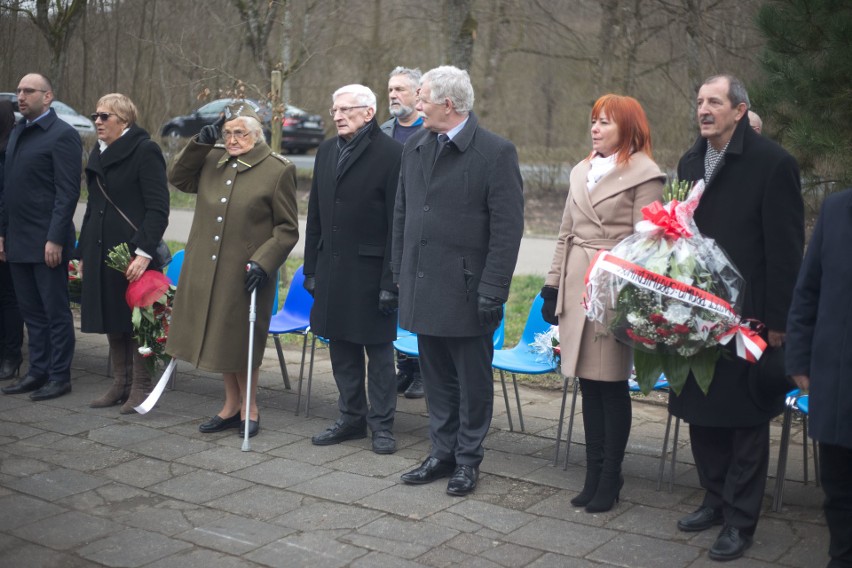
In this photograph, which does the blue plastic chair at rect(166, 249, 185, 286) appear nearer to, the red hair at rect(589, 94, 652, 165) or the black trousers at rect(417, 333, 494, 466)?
the black trousers at rect(417, 333, 494, 466)

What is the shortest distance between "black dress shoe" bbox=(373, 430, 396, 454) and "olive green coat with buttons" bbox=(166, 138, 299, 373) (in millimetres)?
857

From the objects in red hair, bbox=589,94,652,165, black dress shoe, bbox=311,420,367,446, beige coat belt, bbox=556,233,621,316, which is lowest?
black dress shoe, bbox=311,420,367,446

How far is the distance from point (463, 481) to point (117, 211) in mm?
2920

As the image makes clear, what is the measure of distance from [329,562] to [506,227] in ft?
5.75

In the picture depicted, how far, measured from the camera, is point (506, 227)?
4809mm

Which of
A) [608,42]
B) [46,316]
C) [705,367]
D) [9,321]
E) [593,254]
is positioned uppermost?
[608,42]

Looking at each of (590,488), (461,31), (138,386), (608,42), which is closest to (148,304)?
(138,386)

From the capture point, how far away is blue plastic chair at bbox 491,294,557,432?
5.67m

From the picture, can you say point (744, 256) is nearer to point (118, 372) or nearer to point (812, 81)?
point (812, 81)

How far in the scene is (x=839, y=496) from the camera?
12.4 feet

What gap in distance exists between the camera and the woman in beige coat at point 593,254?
14.9ft

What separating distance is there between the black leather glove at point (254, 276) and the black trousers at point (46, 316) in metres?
1.77

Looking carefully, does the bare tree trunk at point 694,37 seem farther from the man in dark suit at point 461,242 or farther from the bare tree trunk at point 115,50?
the bare tree trunk at point 115,50

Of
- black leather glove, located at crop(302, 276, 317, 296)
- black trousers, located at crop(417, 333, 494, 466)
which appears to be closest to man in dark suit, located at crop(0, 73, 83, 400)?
black leather glove, located at crop(302, 276, 317, 296)
